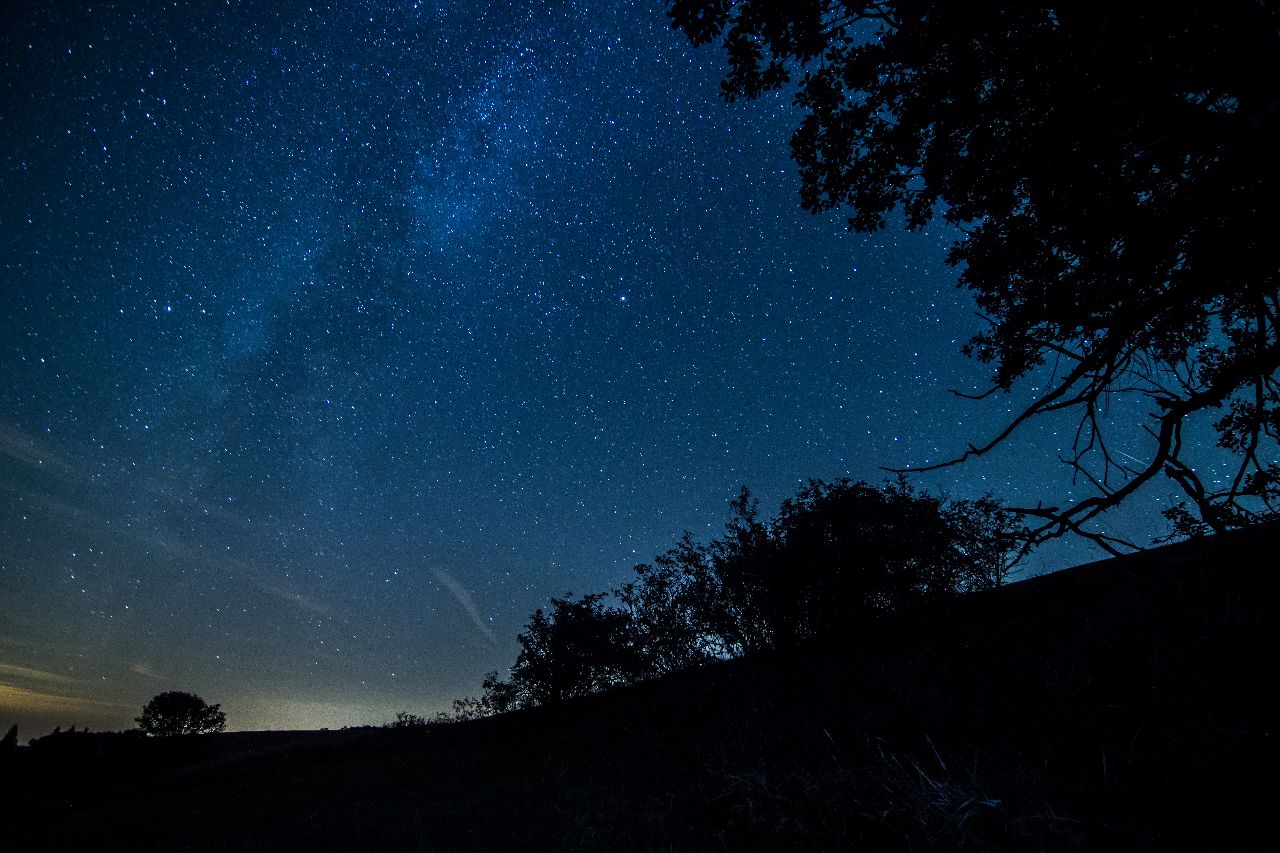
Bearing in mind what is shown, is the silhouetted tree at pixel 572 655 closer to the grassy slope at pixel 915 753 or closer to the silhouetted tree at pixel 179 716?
the grassy slope at pixel 915 753

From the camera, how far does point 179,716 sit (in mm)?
59656

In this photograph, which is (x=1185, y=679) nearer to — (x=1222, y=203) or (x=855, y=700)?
(x=1222, y=203)

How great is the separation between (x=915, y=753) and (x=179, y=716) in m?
85.0

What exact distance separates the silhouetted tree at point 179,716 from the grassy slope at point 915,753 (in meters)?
57.9

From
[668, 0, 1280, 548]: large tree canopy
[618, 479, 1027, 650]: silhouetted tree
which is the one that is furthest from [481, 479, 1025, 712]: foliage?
[668, 0, 1280, 548]: large tree canopy

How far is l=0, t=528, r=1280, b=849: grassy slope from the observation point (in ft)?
7.43

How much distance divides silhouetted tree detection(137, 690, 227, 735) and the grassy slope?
57.9 metres

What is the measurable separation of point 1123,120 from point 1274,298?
6.39ft

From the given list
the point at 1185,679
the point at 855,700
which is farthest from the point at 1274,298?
the point at 855,700

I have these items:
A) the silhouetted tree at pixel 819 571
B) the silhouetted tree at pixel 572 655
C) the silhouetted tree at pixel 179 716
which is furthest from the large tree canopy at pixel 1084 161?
the silhouetted tree at pixel 179 716

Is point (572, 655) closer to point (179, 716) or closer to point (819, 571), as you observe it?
point (819, 571)

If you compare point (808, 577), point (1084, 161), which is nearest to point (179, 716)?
point (808, 577)

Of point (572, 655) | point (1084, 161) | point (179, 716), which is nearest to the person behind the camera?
point (1084, 161)

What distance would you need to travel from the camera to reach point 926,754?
497 cm
